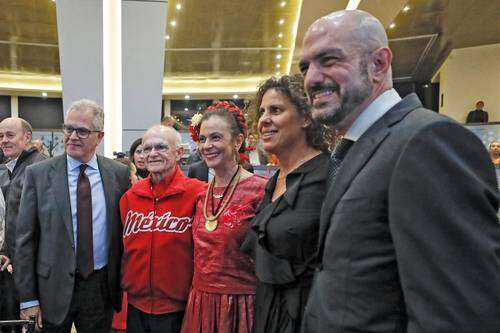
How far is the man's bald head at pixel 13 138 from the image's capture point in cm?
306

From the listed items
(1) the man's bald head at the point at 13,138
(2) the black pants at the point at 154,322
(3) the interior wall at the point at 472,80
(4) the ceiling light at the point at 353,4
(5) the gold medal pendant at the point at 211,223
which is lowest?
(2) the black pants at the point at 154,322

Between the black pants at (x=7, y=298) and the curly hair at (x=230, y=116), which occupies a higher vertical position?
the curly hair at (x=230, y=116)

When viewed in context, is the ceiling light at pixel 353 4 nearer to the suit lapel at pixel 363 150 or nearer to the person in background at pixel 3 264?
the person in background at pixel 3 264

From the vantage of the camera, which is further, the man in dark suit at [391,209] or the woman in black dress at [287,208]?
the woman in black dress at [287,208]

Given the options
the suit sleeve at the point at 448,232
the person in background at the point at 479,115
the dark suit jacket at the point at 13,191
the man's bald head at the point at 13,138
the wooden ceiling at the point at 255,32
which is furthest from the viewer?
the person in background at the point at 479,115

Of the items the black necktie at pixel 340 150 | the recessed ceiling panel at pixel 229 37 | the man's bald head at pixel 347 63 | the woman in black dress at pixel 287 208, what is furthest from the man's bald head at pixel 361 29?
the recessed ceiling panel at pixel 229 37

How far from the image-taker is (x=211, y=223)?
1886 mm

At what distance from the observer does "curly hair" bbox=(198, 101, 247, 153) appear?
6.78ft

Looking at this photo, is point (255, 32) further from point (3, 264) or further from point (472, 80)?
point (3, 264)

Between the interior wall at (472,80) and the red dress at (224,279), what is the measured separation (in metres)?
12.0

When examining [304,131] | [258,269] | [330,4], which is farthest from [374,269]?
[330,4]

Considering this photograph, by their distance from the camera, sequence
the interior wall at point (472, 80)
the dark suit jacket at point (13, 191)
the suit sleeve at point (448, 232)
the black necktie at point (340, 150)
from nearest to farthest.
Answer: the suit sleeve at point (448, 232) < the black necktie at point (340, 150) < the dark suit jacket at point (13, 191) < the interior wall at point (472, 80)

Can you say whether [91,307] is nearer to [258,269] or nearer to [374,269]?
[258,269]

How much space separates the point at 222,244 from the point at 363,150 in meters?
1.02
